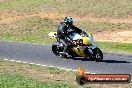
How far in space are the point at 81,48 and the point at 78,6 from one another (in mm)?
23213

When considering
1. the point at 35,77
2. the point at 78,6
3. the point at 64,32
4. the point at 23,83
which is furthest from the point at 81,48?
the point at 78,6

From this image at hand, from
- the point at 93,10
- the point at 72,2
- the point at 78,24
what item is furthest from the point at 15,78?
the point at 72,2

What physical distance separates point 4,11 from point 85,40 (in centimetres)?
2417

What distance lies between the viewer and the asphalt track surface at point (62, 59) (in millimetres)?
17891

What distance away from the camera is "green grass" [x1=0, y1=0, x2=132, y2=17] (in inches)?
1583

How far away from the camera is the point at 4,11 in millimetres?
42906

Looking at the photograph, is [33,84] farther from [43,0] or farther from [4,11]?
[43,0]

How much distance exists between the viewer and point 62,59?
65.9 ft

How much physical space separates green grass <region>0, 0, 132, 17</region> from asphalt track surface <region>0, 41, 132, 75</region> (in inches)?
665

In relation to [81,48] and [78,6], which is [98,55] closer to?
[81,48]

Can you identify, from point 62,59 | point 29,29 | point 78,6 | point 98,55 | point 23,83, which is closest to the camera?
point 23,83

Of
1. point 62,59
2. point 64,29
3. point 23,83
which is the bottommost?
point 62,59

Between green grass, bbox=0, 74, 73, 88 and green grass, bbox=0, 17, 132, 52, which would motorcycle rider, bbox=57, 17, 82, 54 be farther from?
green grass, bbox=0, 17, 132, 52

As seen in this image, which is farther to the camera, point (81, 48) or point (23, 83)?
point (81, 48)
